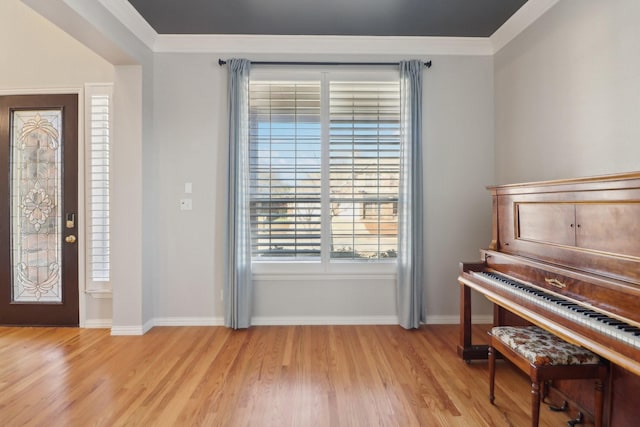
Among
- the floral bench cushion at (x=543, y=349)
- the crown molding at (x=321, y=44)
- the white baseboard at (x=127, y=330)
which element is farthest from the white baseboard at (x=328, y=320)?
the crown molding at (x=321, y=44)

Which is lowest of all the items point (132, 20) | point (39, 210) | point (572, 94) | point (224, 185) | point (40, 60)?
point (39, 210)

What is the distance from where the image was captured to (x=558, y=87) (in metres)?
2.62

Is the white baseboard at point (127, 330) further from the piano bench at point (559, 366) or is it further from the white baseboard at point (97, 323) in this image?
the piano bench at point (559, 366)

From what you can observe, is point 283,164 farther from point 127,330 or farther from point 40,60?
point 40,60

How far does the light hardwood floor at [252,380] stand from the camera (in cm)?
201

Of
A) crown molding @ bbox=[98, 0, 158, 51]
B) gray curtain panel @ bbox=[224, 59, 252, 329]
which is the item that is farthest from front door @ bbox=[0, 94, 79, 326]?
gray curtain panel @ bbox=[224, 59, 252, 329]

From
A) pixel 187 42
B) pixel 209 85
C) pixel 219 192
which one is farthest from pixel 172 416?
pixel 187 42

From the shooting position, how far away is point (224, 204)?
3.44 metres

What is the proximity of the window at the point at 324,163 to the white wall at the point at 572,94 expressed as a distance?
1092 millimetres

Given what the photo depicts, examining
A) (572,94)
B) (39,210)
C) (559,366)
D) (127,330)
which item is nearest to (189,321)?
(127,330)

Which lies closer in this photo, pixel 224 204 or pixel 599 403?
pixel 599 403

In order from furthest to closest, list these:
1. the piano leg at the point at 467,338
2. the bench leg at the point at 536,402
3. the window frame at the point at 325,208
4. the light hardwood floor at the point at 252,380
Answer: the window frame at the point at 325,208
the piano leg at the point at 467,338
the light hardwood floor at the point at 252,380
the bench leg at the point at 536,402

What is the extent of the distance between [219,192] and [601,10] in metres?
3.36

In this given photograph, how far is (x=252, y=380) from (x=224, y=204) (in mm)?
1714
